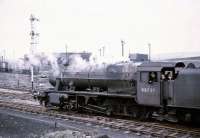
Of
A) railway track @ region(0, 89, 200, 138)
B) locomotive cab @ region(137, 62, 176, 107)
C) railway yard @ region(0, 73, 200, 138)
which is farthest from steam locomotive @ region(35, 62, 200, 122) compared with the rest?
railway track @ region(0, 89, 200, 138)

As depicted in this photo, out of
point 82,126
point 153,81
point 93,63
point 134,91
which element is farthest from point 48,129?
point 93,63

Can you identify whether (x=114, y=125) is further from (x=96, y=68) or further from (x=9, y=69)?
(x=9, y=69)

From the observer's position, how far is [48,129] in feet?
47.3

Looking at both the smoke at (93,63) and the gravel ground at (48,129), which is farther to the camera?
the smoke at (93,63)

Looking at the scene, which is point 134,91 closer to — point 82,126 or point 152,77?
point 152,77

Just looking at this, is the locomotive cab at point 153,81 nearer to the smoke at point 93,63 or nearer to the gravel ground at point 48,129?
the smoke at point 93,63

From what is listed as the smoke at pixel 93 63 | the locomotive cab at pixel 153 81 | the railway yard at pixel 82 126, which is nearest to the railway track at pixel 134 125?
the railway yard at pixel 82 126

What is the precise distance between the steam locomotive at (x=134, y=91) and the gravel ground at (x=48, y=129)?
1.96 meters

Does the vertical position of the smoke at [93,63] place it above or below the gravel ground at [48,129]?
above

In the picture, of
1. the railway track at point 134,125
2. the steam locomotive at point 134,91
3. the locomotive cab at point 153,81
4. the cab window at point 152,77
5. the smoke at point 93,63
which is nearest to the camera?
the railway track at point 134,125

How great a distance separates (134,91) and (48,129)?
172 inches

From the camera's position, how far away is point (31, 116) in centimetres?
1811

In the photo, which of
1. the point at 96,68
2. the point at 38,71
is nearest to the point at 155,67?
the point at 96,68

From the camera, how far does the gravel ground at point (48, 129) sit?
13023 millimetres
